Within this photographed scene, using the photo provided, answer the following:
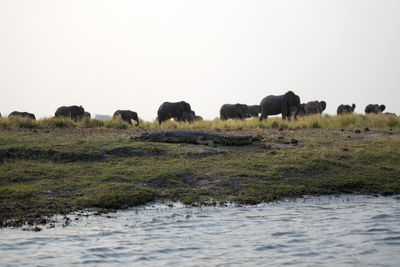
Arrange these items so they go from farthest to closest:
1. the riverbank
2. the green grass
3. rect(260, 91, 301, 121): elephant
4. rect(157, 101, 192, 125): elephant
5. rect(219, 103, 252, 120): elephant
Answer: rect(219, 103, 252, 120): elephant, rect(157, 101, 192, 125): elephant, rect(260, 91, 301, 121): elephant, the green grass, the riverbank

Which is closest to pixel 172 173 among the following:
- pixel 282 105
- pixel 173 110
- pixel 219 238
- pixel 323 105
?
pixel 219 238

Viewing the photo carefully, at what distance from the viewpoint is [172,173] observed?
8.80 metres

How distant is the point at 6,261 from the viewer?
4.79m

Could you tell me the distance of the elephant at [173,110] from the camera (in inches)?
1220

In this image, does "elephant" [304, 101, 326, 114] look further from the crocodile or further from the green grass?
the crocodile

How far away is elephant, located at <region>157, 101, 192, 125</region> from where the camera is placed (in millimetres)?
30984

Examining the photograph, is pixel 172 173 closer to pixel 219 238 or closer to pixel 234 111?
pixel 219 238

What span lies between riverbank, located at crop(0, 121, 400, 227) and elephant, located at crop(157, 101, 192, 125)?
18862mm

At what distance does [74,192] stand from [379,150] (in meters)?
7.42

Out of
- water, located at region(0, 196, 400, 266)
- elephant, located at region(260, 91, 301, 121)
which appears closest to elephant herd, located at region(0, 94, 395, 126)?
elephant, located at region(260, 91, 301, 121)

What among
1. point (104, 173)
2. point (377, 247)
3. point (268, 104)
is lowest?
point (377, 247)

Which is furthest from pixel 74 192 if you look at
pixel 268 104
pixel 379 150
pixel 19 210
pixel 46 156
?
pixel 268 104

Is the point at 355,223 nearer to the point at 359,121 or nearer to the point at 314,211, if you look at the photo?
the point at 314,211

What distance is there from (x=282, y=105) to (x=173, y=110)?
24.7ft
